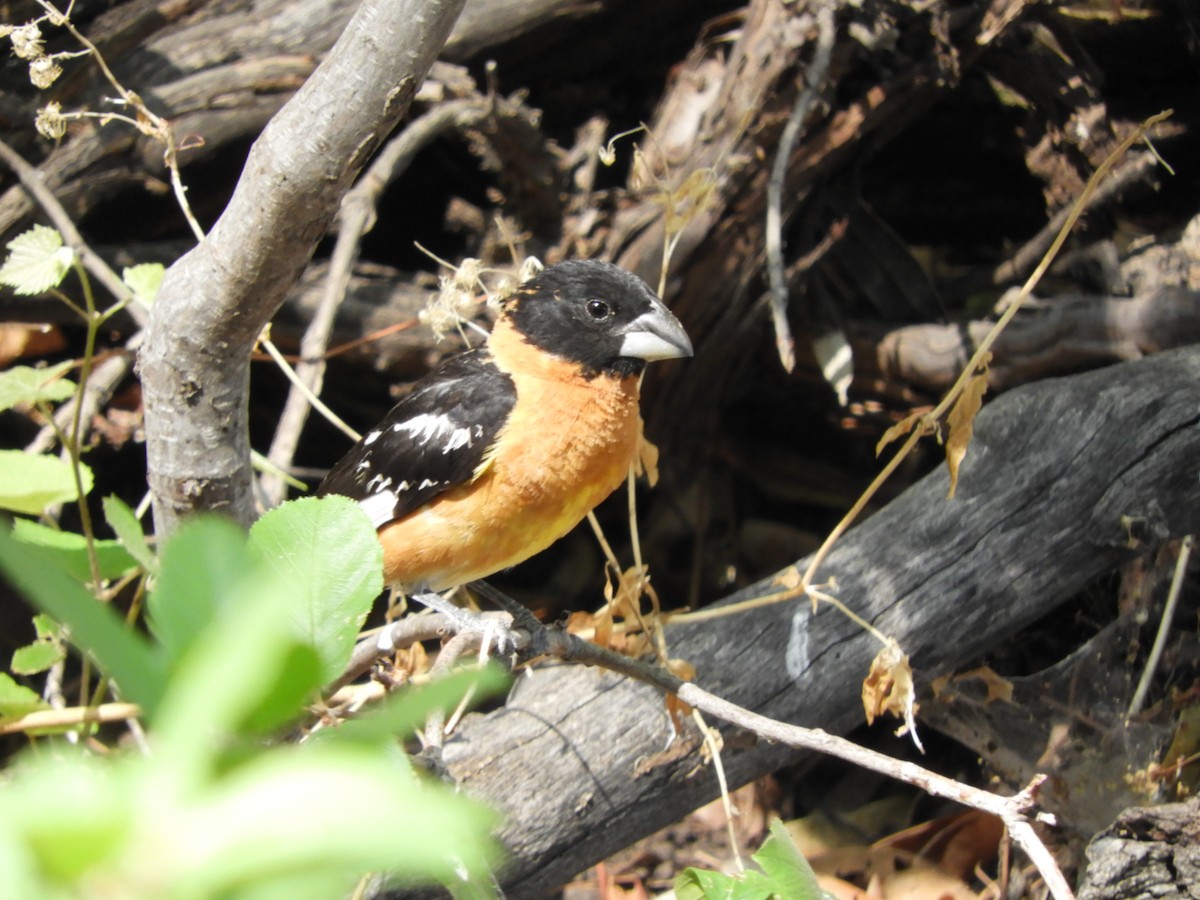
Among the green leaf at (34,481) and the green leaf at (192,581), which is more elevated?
the green leaf at (192,581)

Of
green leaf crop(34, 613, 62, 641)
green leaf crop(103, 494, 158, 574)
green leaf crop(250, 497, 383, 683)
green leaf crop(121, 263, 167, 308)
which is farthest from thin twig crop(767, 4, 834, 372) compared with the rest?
green leaf crop(250, 497, 383, 683)

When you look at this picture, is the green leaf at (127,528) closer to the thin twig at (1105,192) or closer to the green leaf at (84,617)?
the green leaf at (84,617)

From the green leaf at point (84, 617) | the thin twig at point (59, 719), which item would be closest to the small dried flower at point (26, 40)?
the thin twig at point (59, 719)

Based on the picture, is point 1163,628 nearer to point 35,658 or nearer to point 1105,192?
point 1105,192

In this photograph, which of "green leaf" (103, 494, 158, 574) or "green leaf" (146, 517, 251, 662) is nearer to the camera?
"green leaf" (146, 517, 251, 662)

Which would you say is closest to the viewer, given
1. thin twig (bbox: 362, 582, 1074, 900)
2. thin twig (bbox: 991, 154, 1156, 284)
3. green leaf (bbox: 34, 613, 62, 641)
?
thin twig (bbox: 362, 582, 1074, 900)

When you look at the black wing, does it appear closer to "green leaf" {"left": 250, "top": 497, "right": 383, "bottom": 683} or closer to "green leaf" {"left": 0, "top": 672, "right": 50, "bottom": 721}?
"green leaf" {"left": 0, "top": 672, "right": 50, "bottom": 721}

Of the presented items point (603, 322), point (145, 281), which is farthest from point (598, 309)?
point (145, 281)
